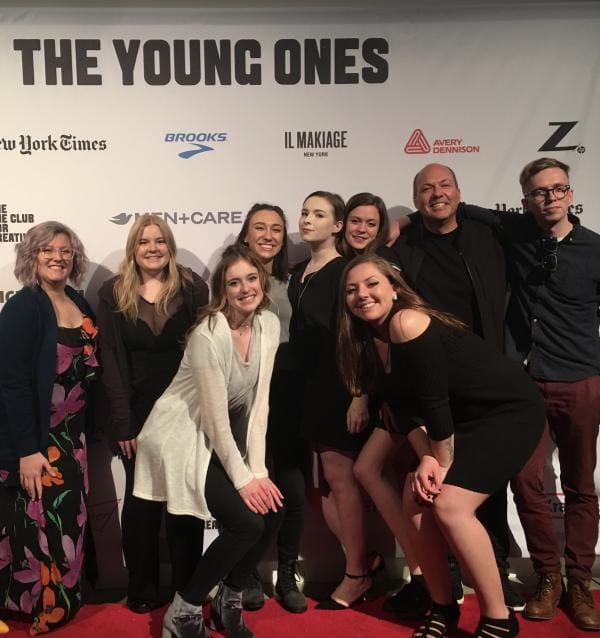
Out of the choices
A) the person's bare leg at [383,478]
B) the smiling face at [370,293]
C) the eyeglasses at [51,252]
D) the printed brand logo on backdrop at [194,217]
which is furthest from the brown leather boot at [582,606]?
the eyeglasses at [51,252]

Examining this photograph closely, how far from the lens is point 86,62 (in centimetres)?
274

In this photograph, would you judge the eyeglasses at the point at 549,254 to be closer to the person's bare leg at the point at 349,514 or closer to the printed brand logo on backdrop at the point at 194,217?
the person's bare leg at the point at 349,514

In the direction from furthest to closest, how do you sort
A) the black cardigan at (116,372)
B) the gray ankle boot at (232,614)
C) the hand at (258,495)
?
the black cardigan at (116,372) < the gray ankle boot at (232,614) < the hand at (258,495)

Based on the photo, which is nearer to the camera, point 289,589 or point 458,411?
point 458,411

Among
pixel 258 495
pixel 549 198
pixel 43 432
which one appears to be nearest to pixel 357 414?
pixel 258 495

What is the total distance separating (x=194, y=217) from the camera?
2838 millimetres

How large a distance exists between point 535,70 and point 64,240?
7.29 feet

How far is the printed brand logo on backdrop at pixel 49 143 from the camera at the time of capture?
9.07ft

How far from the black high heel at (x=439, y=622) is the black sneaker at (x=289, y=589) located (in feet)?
1.66

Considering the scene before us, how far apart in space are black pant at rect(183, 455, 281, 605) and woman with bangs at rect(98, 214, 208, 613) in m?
0.44

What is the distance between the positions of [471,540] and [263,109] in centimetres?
201

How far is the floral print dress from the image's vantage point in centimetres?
240

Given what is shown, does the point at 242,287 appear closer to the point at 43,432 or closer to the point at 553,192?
the point at 43,432

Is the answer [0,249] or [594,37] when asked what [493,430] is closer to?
[594,37]
